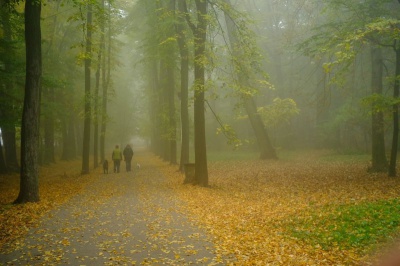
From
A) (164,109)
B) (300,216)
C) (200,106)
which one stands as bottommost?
(300,216)

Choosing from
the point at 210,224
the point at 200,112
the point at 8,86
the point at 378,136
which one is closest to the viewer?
the point at 210,224

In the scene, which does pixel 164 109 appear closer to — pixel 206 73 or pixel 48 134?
pixel 206 73

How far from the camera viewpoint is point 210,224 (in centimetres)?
813

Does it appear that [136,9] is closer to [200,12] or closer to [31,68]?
[200,12]

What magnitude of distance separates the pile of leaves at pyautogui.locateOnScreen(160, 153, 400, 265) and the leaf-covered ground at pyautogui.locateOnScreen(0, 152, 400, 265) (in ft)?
0.07

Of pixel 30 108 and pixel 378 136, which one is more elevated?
pixel 30 108

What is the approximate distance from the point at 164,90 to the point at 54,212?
59.0ft

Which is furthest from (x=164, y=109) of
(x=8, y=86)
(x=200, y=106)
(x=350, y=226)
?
(x=350, y=226)

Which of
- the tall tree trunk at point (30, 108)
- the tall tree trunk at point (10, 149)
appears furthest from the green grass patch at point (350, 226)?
the tall tree trunk at point (10, 149)

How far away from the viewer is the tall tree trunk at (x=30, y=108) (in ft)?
34.2

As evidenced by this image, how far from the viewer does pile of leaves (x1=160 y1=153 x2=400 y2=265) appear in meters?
5.93

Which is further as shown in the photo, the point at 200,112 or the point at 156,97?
the point at 156,97

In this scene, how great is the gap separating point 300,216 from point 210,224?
7.69 feet

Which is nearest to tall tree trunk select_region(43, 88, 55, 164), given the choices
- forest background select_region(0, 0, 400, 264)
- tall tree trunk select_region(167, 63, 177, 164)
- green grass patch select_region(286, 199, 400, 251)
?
forest background select_region(0, 0, 400, 264)
